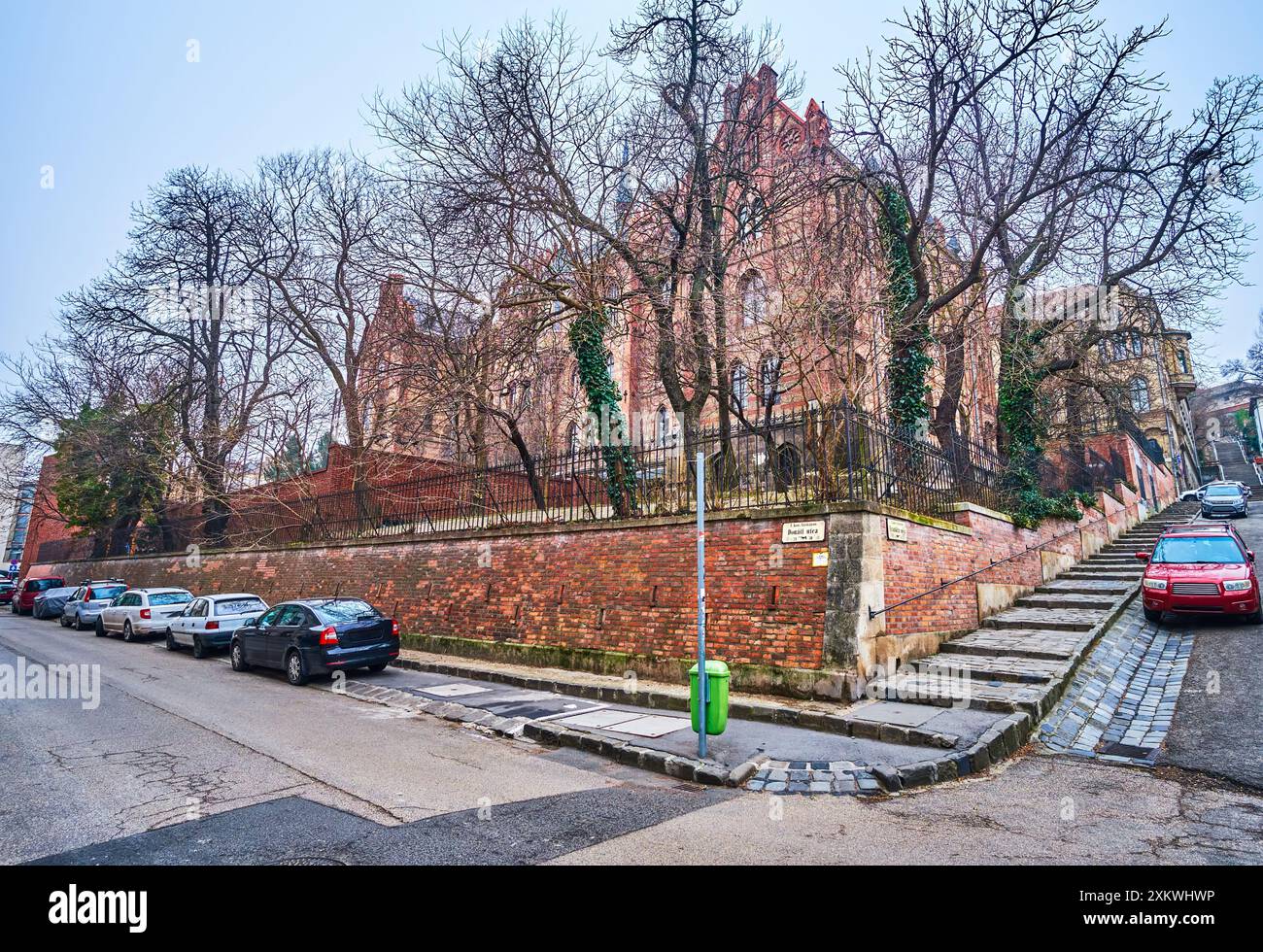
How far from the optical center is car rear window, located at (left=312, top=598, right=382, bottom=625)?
1278cm

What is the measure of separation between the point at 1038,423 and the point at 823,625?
44.1 ft

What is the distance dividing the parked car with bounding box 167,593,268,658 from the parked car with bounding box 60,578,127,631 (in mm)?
8206

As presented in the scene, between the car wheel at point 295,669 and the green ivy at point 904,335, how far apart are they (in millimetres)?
13904

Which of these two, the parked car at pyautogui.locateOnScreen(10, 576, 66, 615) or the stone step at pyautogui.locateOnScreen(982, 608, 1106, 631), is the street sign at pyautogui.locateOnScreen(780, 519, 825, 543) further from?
the parked car at pyautogui.locateOnScreen(10, 576, 66, 615)

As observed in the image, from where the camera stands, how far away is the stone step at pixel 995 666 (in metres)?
9.50

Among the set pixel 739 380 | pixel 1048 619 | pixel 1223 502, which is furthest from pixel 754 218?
pixel 1223 502

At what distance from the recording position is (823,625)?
9641 mm

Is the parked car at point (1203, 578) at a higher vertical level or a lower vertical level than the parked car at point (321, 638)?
higher

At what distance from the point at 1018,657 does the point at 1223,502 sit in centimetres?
2882

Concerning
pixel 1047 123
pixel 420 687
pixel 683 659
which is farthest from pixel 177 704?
pixel 1047 123

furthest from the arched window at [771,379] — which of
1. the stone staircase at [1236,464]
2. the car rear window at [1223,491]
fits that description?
the stone staircase at [1236,464]

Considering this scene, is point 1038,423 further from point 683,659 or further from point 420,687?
Result: point 420,687

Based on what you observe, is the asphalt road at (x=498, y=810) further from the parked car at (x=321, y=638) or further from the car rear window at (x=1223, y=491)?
the car rear window at (x=1223, y=491)

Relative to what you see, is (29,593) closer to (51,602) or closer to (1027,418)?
(51,602)
